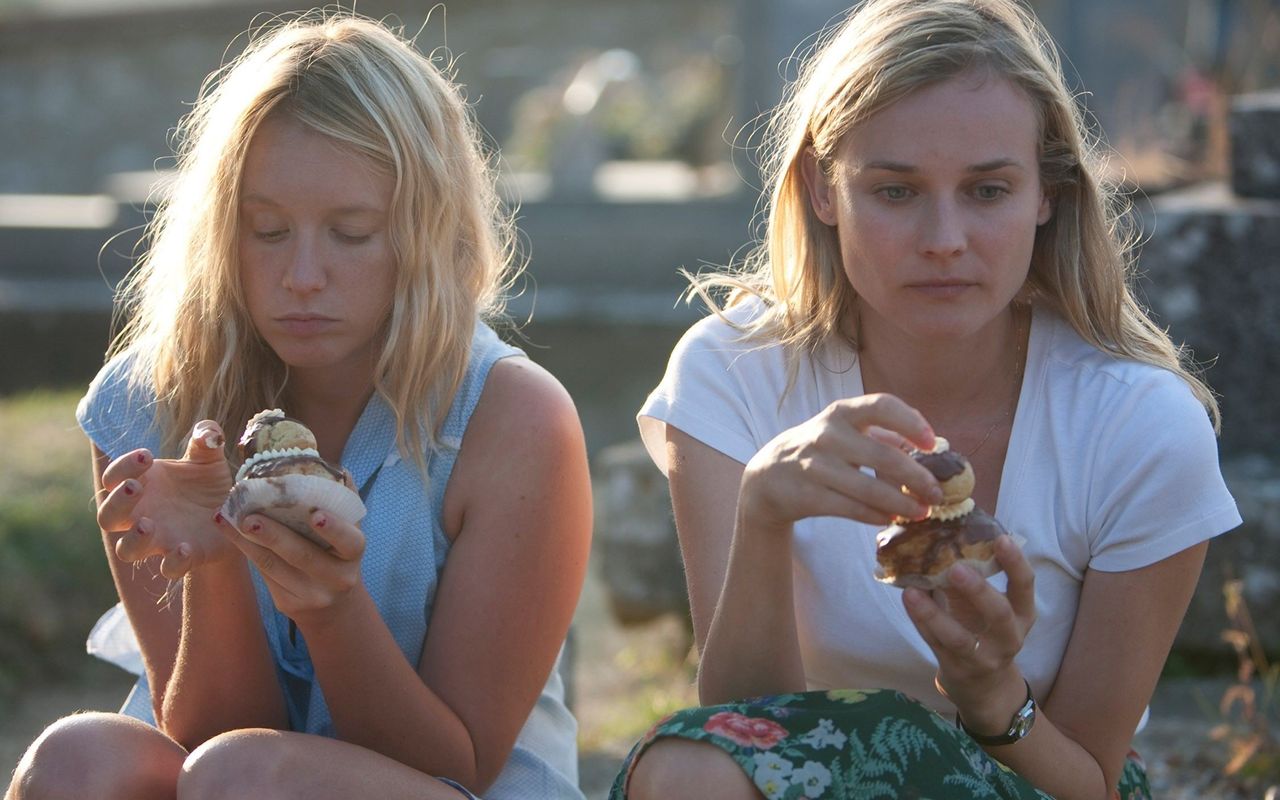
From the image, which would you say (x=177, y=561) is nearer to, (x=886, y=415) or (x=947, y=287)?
(x=886, y=415)

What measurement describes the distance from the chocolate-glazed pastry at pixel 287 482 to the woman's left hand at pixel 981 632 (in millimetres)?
780

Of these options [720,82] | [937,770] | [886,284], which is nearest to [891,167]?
[886,284]

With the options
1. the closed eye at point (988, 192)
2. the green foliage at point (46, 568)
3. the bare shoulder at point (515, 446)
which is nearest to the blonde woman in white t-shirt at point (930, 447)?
the closed eye at point (988, 192)

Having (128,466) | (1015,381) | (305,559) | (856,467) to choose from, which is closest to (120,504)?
(128,466)

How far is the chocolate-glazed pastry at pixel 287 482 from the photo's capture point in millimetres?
1966

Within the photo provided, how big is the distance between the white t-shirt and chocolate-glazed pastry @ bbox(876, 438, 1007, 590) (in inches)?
9.4

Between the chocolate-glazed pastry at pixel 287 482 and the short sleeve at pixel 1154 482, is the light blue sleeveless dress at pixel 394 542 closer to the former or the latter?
the chocolate-glazed pastry at pixel 287 482

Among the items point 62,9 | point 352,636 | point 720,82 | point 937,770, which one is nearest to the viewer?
point 937,770

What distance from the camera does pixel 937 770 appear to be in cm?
186

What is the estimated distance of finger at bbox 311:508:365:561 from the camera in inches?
77.0

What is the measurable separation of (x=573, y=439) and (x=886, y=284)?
1.84 ft

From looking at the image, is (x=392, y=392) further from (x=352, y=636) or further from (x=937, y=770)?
(x=937, y=770)

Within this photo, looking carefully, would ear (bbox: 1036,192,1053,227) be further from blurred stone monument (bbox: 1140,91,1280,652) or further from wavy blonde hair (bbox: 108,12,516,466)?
blurred stone monument (bbox: 1140,91,1280,652)

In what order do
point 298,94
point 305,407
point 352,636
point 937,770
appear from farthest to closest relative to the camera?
point 305,407
point 298,94
point 352,636
point 937,770
